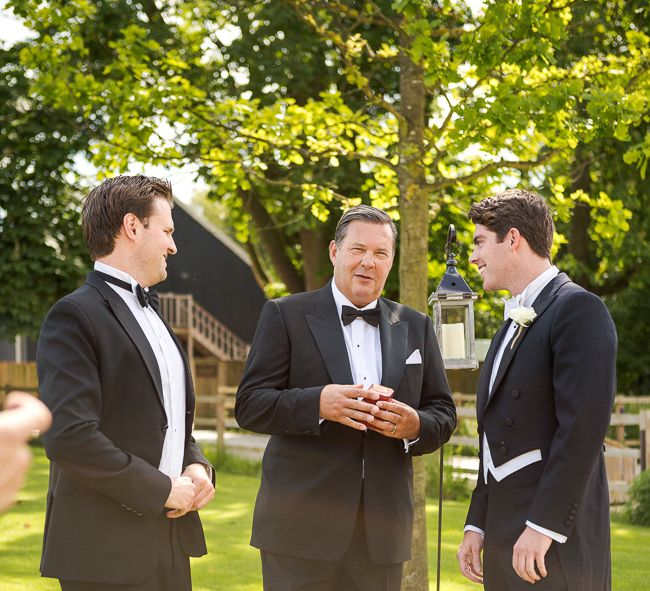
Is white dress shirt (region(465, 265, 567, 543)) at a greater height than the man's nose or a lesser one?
lesser

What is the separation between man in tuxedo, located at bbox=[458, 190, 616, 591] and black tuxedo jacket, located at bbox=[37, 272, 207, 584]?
3.97ft

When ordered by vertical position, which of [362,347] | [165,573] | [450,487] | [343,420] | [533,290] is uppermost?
[533,290]

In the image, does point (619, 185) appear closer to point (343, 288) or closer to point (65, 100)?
point (65, 100)

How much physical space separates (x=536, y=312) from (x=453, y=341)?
2.16 metres

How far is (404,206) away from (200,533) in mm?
3570

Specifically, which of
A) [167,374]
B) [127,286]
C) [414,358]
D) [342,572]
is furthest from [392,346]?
[127,286]

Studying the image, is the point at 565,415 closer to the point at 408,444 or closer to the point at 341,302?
the point at 408,444

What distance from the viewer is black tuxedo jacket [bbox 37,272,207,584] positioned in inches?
118

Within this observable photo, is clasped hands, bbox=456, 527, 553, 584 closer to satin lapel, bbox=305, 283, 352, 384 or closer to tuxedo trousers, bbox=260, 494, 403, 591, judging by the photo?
tuxedo trousers, bbox=260, 494, 403, 591

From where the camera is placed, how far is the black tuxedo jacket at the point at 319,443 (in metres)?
3.77

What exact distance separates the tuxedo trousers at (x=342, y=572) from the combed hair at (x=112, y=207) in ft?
4.66

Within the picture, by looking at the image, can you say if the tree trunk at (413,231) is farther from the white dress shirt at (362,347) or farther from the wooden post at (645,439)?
the wooden post at (645,439)

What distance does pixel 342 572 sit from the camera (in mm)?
3836

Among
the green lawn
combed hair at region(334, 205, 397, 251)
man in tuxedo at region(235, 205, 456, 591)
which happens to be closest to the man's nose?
man in tuxedo at region(235, 205, 456, 591)
